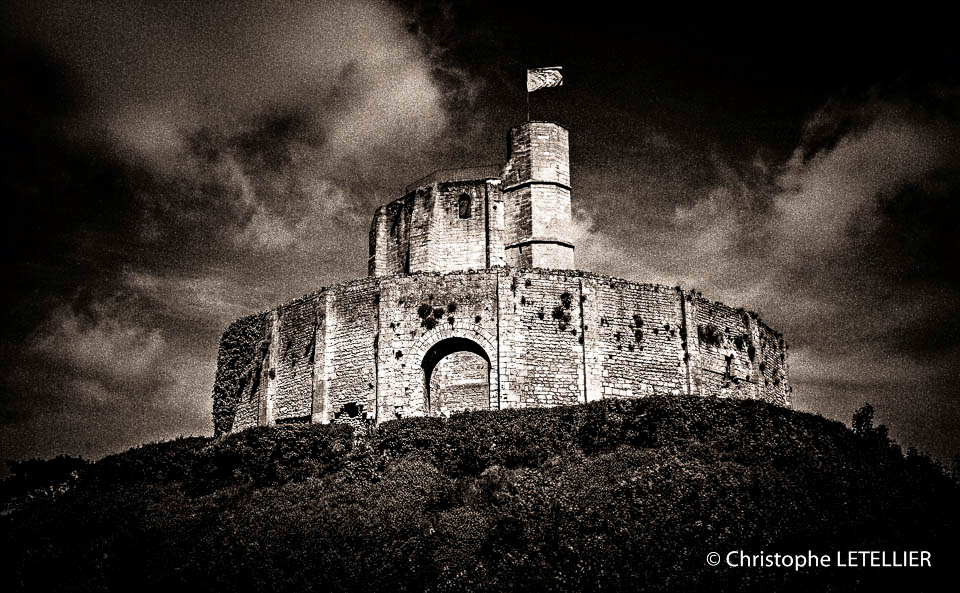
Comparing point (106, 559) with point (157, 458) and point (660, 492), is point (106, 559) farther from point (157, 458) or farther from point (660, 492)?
point (660, 492)

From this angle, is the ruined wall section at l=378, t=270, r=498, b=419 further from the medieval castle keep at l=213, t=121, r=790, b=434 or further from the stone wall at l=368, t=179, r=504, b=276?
the stone wall at l=368, t=179, r=504, b=276

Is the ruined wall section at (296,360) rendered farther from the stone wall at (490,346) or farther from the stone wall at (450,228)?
the stone wall at (450,228)

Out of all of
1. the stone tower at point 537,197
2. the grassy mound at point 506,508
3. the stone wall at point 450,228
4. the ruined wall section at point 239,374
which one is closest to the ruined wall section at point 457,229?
the stone wall at point 450,228

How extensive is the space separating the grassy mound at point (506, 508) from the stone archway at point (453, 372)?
306 cm

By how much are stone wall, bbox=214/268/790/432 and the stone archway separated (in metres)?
0.04

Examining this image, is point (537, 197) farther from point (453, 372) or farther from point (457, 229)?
point (453, 372)

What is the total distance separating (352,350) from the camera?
2875 centimetres

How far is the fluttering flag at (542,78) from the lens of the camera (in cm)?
3394

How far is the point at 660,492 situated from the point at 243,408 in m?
19.0

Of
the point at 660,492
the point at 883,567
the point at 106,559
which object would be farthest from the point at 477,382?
the point at 883,567

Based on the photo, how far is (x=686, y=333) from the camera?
29.4m

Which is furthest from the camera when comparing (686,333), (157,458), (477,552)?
(686,333)

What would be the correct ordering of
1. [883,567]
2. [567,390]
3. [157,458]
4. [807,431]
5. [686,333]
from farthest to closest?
[686,333] → [567,390] → [157,458] → [807,431] → [883,567]

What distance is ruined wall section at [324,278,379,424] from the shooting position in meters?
28.1
